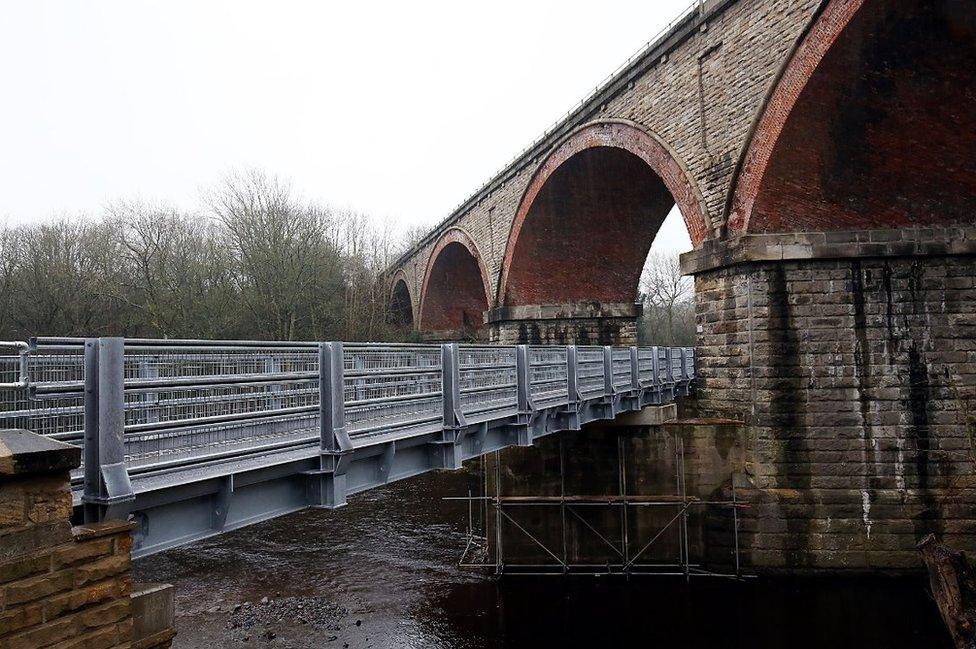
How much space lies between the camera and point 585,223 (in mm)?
Answer: 21359

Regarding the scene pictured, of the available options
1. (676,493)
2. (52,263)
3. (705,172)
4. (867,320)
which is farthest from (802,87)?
(52,263)

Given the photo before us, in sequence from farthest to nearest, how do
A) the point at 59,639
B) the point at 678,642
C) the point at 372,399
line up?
1. the point at 678,642
2. the point at 372,399
3. the point at 59,639

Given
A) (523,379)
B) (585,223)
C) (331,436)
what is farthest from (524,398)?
(585,223)

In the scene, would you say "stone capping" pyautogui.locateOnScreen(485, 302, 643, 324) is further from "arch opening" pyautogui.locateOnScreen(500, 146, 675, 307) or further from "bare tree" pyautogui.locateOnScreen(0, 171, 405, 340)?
"bare tree" pyautogui.locateOnScreen(0, 171, 405, 340)

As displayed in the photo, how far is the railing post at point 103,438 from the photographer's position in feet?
10.8

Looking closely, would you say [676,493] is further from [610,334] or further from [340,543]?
[610,334]

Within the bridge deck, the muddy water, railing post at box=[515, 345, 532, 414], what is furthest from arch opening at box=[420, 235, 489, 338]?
the bridge deck

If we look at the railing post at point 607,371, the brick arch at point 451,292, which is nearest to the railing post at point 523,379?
the railing post at point 607,371

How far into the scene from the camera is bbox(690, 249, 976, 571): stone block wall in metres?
10.8

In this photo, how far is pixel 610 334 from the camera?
21.3 m

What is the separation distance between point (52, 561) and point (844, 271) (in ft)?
40.2

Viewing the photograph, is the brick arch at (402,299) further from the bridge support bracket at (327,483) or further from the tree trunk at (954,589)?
the bridge support bracket at (327,483)

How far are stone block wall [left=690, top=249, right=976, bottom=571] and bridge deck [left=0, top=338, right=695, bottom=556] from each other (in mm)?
6303

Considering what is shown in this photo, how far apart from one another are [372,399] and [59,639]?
2746 mm
